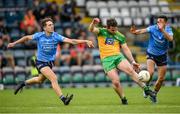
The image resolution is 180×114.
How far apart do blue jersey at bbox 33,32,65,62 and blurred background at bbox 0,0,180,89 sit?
9.48m

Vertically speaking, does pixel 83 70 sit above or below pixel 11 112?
below

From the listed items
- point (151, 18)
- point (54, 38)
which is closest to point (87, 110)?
point (54, 38)

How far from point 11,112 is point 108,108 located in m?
2.33

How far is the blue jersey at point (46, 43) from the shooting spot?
18.5 metres

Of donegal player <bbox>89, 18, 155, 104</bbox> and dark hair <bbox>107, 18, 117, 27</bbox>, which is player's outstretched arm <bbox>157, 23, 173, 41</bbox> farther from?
dark hair <bbox>107, 18, 117, 27</bbox>

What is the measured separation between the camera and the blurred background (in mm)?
29625

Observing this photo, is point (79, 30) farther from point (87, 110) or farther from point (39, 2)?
point (87, 110)

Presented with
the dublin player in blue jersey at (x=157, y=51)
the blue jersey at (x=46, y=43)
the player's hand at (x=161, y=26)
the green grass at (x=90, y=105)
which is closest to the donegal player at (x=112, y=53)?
the green grass at (x=90, y=105)

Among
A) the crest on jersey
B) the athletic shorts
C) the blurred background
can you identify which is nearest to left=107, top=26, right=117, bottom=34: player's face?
the crest on jersey

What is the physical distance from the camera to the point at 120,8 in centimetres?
3394

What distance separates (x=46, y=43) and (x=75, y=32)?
11.9m

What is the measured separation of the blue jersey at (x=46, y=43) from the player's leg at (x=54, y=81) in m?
0.34

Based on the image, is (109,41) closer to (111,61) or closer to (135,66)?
(111,61)

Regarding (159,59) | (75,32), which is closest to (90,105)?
(159,59)
